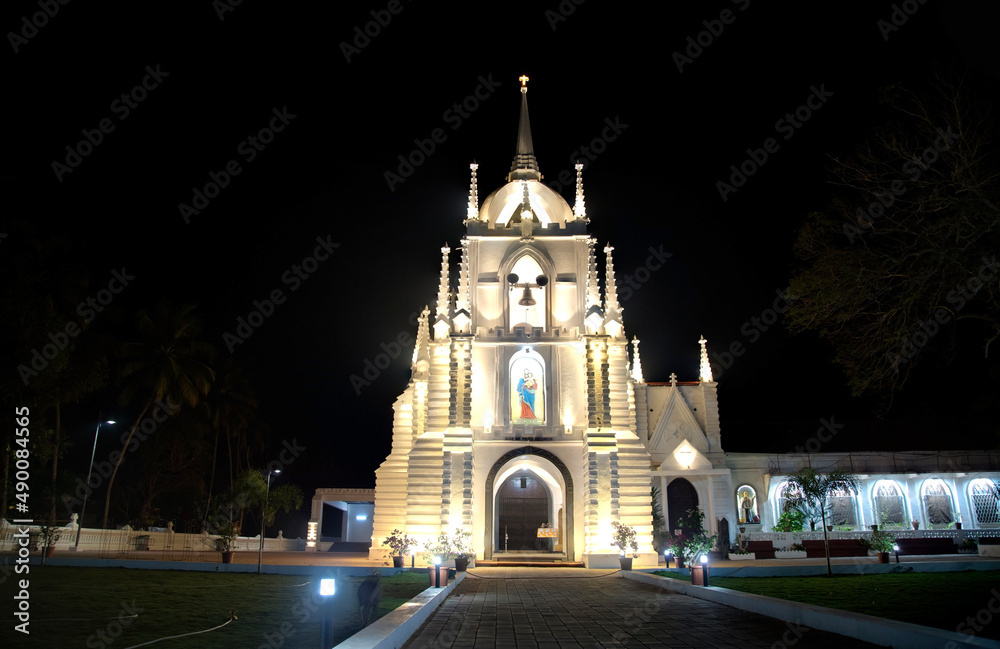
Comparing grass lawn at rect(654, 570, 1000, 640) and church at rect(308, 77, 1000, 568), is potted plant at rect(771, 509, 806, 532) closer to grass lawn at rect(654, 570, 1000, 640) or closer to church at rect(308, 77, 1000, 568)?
church at rect(308, 77, 1000, 568)

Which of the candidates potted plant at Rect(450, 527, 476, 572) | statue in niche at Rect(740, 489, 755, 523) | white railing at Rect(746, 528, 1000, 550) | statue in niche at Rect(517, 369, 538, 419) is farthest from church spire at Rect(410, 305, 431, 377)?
statue in niche at Rect(740, 489, 755, 523)

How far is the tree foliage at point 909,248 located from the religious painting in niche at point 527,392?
47.9ft

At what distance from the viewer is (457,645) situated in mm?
7582

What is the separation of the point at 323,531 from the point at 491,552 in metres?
26.0

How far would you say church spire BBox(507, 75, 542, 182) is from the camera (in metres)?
33.1

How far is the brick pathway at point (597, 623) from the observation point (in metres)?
7.63

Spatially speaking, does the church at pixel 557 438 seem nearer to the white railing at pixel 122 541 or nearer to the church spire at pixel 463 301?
A: the church spire at pixel 463 301

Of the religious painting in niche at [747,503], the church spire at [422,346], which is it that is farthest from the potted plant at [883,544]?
the church spire at [422,346]

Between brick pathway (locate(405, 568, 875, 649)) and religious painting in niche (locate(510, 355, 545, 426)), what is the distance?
489 inches

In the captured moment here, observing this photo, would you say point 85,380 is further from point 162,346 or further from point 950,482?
point 950,482

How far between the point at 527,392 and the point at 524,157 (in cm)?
1300

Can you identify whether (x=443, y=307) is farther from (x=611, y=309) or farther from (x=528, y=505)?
(x=528, y=505)

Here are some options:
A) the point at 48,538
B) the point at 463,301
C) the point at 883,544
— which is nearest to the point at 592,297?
the point at 463,301

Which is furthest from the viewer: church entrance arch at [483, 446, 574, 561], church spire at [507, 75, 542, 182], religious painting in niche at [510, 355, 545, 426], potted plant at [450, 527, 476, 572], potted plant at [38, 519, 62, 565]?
church spire at [507, 75, 542, 182]
